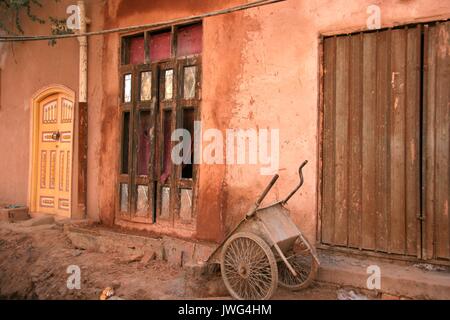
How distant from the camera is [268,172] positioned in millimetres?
5559

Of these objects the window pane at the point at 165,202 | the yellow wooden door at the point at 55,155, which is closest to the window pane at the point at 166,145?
the window pane at the point at 165,202

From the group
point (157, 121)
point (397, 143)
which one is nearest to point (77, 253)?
point (157, 121)

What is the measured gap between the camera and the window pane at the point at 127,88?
7.32 meters

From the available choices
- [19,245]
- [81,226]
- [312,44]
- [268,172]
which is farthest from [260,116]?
[19,245]

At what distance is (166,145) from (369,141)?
3.41 meters

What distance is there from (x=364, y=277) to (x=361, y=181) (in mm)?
1192

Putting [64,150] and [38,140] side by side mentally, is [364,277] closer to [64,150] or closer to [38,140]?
[64,150]

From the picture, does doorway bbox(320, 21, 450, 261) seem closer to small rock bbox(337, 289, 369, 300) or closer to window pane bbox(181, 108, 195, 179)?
small rock bbox(337, 289, 369, 300)

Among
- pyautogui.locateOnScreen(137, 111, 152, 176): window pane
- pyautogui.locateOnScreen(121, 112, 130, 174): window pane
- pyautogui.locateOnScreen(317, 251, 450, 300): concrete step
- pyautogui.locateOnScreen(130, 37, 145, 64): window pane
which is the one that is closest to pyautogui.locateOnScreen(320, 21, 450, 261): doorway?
pyautogui.locateOnScreen(317, 251, 450, 300): concrete step

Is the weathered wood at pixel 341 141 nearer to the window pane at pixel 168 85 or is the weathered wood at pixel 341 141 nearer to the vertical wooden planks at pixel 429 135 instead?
the vertical wooden planks at pixel 429 135

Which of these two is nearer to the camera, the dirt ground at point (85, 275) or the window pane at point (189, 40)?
the dirt ground at point (85, 275)

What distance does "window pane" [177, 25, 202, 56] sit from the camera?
6.47 metres

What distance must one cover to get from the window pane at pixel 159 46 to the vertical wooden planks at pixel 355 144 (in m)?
3.21

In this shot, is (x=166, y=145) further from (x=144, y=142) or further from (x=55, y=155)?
(x=55, y=155)
